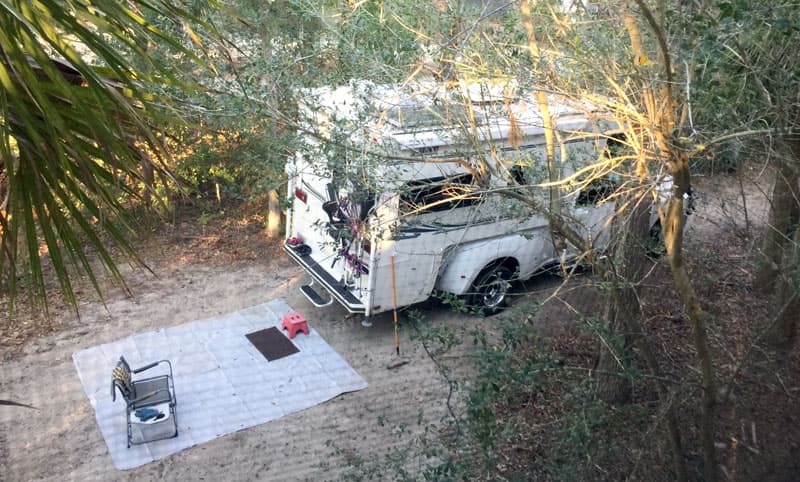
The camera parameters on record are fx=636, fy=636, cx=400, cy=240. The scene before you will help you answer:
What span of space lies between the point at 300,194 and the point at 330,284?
3.91 feet

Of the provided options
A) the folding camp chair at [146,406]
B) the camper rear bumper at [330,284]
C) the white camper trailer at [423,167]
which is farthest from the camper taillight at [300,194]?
the folding camp chair at [146,406]

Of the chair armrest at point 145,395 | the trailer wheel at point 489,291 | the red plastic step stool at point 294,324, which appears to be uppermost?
the trailer wheel at point 489,291

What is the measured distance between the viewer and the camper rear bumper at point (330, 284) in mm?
6395

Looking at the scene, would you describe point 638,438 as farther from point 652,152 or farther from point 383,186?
point 383,186

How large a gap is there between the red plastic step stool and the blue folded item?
1850 mm

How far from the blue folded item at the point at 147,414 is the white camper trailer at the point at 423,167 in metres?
1.87

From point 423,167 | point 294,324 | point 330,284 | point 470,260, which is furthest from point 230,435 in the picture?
point 470,260

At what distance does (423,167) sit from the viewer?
5039 mm

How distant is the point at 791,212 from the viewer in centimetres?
544

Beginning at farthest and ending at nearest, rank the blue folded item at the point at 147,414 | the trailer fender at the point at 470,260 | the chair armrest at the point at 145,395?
the trailer fender at the point at 470,260
the chair armrest at the point at 145,395
the blue folded item at the point at 147,414

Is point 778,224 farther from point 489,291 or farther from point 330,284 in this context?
point 330,284

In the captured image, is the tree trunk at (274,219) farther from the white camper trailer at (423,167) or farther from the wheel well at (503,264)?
the wheel well at (503,264)

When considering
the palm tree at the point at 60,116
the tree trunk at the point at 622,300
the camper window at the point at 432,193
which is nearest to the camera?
the palm tree at the point at 60,116

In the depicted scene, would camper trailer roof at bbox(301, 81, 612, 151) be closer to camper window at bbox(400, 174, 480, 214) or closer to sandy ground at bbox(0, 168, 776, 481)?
camper window at bbox(400, 174, 480, 214)
